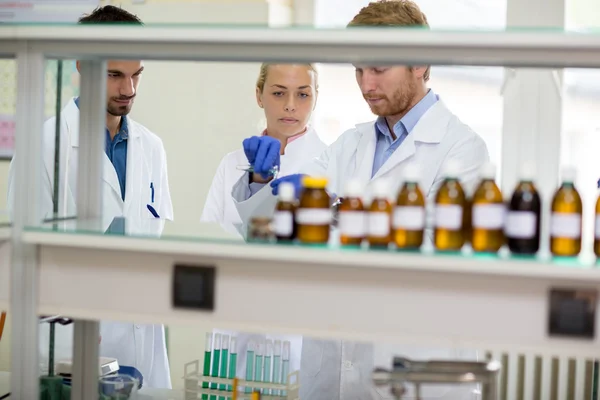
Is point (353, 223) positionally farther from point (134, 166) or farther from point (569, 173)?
point (134, 166)

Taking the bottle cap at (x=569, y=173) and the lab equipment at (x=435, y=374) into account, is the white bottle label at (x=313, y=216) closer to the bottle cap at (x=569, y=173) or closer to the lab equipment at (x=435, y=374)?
the lab equipment at (x=435, y=374)

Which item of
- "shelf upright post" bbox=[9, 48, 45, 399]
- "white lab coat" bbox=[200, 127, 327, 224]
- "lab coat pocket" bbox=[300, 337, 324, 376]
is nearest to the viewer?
"shelf upright post" bbox=[9, 48, 45, 399]

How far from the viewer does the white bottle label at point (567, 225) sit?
1358 mm

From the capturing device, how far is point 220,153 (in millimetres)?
3557

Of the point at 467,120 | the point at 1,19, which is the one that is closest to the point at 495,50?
the point at 467,120

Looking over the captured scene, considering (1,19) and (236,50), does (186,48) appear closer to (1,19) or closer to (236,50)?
(236,50)

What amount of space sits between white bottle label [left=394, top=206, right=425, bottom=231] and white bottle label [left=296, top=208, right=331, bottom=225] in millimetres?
135

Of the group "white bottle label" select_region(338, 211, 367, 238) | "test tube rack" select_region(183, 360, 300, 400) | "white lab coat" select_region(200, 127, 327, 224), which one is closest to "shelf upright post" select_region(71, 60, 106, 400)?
"test tube rack" select_region(183, 360, 300, 400)

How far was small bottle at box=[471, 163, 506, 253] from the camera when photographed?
138 centimetres

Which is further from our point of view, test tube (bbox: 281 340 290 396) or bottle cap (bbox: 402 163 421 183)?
test tube (bbox: 281 340 290 396)

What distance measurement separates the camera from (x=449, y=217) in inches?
54.7

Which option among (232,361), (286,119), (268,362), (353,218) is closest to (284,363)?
(268,362)

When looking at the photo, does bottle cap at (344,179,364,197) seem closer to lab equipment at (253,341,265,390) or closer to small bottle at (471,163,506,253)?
small bottle at (471,163,506,253)

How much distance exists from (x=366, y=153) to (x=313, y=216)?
4.26ft
